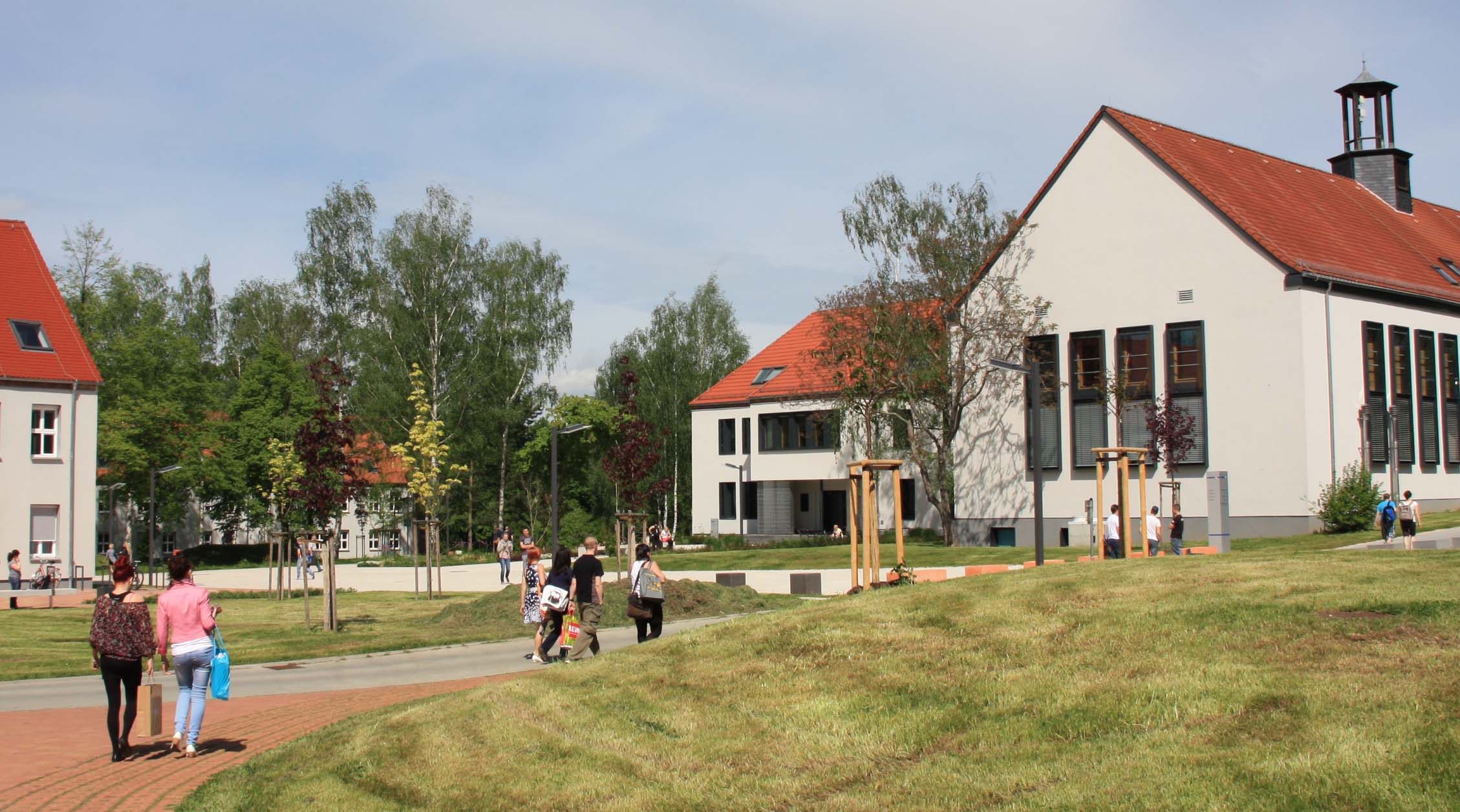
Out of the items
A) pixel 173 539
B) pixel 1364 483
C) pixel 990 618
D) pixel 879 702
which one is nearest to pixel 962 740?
pixel 879 702

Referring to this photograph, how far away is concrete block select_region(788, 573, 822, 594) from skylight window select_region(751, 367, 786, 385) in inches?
1262

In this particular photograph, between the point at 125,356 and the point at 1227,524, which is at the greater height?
the point at 125,356

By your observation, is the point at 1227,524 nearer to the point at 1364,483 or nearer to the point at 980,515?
the point at 1364,483

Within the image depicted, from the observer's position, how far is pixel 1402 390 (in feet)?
124

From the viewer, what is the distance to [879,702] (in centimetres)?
973

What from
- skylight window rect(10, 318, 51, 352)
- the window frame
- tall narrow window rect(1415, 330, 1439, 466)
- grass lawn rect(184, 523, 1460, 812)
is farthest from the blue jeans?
tall narrow window rect(1415, 330, 1439, 466)

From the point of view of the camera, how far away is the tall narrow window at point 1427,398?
38594 mm

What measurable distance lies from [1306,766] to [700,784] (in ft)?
11.8

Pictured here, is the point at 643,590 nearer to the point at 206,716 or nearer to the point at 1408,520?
the point at 206,716

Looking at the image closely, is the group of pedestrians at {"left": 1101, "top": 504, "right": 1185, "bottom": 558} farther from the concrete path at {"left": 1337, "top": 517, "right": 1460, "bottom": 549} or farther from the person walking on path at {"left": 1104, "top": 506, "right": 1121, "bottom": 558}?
the concrete path at {"left": 1337, "top": 517, "right": 1460, "bottom": 549}

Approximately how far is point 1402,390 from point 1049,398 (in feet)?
33.0

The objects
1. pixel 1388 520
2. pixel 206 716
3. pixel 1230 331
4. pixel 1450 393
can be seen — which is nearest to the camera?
pixel 206 716

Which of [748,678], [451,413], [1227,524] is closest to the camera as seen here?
[748,678]

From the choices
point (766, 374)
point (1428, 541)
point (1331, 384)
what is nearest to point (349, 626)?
point (1428, 541)
